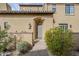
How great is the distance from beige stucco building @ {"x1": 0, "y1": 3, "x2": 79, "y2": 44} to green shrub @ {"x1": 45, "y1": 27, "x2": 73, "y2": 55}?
0.64ft

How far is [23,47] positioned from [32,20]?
65cm

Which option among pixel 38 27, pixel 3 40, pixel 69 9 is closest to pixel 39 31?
pixel 38 27

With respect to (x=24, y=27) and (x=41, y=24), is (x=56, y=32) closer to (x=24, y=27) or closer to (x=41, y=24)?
(x=41, y=24)

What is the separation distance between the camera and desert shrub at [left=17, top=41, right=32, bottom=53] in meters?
4.57

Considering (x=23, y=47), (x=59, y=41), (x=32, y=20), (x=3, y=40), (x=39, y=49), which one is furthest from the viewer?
(x=32, y=20)

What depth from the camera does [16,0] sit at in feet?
11.3

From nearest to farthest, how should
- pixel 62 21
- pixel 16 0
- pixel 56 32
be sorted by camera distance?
pixel 16 0 → pixel 56 32 → pixel 62 21

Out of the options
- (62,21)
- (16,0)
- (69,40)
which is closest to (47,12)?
(62,21)

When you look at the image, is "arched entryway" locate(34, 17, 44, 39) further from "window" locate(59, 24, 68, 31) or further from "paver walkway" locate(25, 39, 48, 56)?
"window" locate(59, 24, 68, 31)

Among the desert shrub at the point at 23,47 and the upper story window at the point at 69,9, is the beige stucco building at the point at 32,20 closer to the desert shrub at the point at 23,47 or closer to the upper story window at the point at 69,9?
the desert shrub at the point at 23,47

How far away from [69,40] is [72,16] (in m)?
0.91

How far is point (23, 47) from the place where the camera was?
15.0ft

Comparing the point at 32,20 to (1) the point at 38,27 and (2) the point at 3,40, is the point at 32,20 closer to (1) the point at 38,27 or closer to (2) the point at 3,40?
(1) the point at 38,27

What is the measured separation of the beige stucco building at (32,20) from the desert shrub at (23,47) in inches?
4.4
